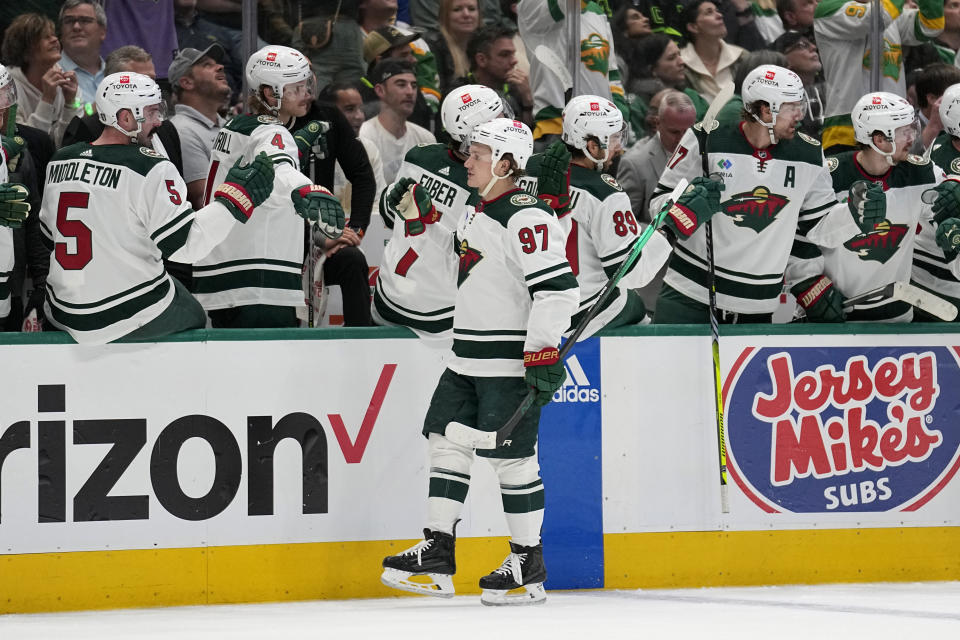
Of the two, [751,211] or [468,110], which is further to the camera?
[751,211]

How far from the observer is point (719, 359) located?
4.70 m

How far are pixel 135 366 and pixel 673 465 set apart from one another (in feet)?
6.03

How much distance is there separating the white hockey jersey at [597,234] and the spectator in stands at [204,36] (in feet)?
5.40

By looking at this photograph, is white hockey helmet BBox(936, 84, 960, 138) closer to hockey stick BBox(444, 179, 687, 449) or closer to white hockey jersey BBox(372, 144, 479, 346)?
hockey stick BBox(444, 179, 687, 449)

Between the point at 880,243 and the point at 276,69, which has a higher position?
the point at 276,69

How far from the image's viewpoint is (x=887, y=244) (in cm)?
506

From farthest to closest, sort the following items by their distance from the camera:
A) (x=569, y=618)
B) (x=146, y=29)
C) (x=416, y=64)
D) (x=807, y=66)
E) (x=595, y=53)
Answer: (x=807, y=66) → (x=595, y=53) → (x=416, y=64) → (x=146, y=29) → (x=569, y=618)

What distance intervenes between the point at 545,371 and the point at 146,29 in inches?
107

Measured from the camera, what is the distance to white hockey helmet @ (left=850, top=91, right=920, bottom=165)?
5.01 m

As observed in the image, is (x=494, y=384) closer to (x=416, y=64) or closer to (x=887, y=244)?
(x=887, y=244)

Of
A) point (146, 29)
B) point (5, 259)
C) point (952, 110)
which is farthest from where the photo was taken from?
point (146, 29)

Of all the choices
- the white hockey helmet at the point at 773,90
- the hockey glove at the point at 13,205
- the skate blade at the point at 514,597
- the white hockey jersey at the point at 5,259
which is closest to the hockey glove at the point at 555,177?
the white hockey helmet at the point at 773,90

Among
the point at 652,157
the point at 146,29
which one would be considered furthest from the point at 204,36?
the point at 652,157

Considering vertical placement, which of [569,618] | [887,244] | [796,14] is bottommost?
[569,618]
